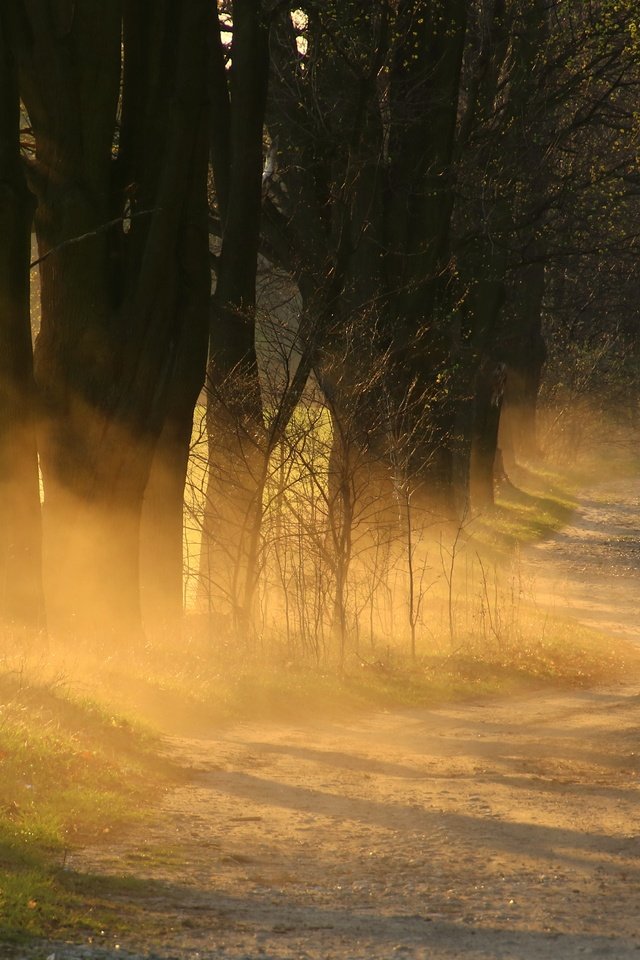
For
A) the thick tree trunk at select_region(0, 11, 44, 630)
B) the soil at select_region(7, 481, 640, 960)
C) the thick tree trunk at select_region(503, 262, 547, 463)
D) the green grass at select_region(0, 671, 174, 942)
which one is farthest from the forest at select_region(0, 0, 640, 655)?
the thick tree trunk at select_region(503, 262, 547, 463)

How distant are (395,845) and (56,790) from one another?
2002 mm

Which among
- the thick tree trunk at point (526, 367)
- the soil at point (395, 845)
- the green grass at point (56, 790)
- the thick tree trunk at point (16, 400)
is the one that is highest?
the thick tree trunk at point (526, 367)

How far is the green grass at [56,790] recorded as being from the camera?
6.33 metres

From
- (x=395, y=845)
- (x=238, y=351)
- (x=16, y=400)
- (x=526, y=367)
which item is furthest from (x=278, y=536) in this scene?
(x=526, y=367)

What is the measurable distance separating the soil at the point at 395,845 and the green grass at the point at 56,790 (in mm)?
208

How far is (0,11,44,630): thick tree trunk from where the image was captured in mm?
11422

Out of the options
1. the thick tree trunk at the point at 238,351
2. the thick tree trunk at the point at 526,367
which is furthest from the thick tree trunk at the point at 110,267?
the thick tree trunk at the point at 526,367

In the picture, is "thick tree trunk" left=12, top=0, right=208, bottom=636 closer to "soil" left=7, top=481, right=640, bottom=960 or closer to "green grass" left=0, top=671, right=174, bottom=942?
"soil" left=7, top=481, right=640, bottom=960

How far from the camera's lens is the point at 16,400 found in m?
11.8

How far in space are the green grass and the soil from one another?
0.68 feet

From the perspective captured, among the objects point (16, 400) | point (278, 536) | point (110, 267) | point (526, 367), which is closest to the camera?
point (16, 400)

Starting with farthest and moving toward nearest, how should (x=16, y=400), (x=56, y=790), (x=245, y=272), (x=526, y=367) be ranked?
1. (x=526, y=367)
2. (x=245, y=272)
3. (x=16, y=400)
4. (x=56, y=790)

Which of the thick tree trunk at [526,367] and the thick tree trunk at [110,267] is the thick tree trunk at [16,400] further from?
the thick tree trunk at [526,367]

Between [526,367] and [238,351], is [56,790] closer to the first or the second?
[238,351]
